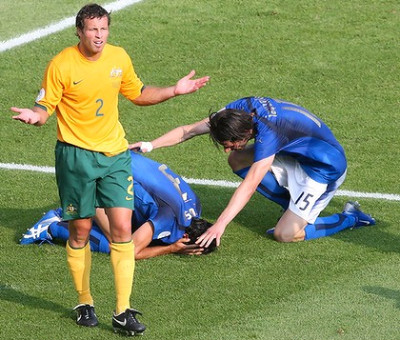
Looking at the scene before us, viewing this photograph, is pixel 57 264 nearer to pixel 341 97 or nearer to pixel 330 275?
pixel 330 275

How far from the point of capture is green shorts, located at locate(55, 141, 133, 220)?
310 inches

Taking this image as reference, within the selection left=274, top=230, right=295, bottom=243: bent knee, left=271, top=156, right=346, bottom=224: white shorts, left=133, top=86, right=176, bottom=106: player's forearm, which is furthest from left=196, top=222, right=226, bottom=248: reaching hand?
left=133, top=86, right=176, bottom=106: player's forearm

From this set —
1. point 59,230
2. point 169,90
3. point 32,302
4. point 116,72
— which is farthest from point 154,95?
point 59,230

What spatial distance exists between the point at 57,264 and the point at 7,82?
520 centimetres

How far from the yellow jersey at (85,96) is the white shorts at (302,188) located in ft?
8.08

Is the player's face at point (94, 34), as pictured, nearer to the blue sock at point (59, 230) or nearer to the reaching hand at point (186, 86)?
the reaching hand at point (186, 86)

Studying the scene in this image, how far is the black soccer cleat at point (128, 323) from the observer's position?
7.81 metres

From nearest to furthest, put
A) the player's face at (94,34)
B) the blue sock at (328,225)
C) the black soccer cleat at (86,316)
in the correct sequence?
1. the player's face at (94,34)
2. the black soccer cleat at (86,316)
3. the blue sock at (328,225)

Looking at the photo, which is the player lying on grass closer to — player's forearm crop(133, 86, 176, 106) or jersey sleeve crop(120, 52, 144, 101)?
player's forearm crop(133, 86, 176, 106)

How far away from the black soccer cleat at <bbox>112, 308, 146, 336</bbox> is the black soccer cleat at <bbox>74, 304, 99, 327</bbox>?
229mm

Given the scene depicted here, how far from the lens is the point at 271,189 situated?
1030 cm

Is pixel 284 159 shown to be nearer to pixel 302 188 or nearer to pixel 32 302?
pixel 302 188

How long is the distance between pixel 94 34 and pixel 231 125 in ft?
6.04

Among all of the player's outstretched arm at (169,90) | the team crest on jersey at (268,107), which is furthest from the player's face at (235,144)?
the player's outstretched arm at (169,90)
